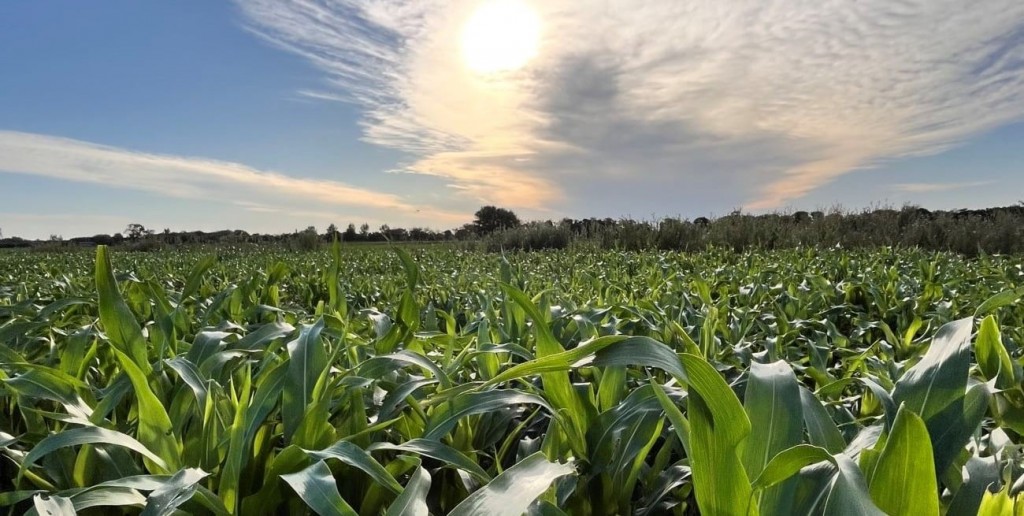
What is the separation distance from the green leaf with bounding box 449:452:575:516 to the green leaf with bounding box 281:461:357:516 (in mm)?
165

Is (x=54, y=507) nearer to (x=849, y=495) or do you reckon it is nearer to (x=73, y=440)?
(x=73, y=440)

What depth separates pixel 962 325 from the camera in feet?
2.76

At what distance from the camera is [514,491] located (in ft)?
2.20

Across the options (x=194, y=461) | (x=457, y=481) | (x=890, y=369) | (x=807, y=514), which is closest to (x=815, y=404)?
(x=807, y=514)

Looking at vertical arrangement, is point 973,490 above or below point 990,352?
below

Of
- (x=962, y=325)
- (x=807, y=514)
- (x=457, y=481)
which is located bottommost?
(x=457, y=481)

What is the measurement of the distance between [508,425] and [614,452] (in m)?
0.32

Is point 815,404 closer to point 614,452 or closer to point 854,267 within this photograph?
point 614,452

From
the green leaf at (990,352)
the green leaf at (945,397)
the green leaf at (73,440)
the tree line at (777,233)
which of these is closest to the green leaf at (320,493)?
the green leaf at (73,440)

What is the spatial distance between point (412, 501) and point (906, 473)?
0.54 metres

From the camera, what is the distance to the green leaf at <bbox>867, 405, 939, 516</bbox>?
1.85ft

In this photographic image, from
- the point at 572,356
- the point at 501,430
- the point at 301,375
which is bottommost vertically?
the point at 501,430

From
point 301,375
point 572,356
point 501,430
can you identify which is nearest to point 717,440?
point 572,356

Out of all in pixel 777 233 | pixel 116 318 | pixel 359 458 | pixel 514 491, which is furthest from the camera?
pixel 777 233
